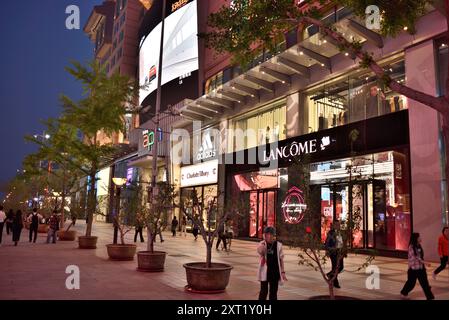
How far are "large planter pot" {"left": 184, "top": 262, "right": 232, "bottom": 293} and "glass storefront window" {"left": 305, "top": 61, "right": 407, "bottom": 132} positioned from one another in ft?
39.9

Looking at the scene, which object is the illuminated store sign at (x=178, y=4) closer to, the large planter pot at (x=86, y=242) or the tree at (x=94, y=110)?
the tree at (x=94, y=110)

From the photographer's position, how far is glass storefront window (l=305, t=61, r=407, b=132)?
62.4 ft

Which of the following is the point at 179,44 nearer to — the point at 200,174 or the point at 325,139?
the point at 200,174

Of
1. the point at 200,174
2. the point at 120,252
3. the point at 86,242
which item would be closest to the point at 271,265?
the point at 120,252

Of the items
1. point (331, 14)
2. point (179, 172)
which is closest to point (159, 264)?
point (331, 14)

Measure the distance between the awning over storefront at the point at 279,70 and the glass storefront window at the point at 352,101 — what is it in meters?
1.37

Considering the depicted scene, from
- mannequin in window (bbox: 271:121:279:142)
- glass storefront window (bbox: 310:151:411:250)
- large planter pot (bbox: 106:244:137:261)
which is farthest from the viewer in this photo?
mannequin in window (bbox: 271:121:279:142)

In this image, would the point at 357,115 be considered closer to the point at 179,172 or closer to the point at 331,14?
the point at 331,14

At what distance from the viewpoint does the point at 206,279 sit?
Answer: 30.4ft

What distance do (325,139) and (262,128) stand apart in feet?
24.7

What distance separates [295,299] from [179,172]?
29352 mm

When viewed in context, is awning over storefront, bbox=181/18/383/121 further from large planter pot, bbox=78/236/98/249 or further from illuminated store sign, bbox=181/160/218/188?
large planter pot, bbox=78/236/98/249

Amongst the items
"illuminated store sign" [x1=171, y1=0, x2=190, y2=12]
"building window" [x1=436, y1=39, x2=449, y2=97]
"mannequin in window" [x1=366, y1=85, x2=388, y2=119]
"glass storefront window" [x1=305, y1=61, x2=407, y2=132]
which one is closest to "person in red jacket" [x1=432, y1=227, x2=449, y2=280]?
"building window" [x1=436, y1=39, x2=449, y2=97]

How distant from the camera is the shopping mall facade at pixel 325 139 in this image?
16.2 metres
